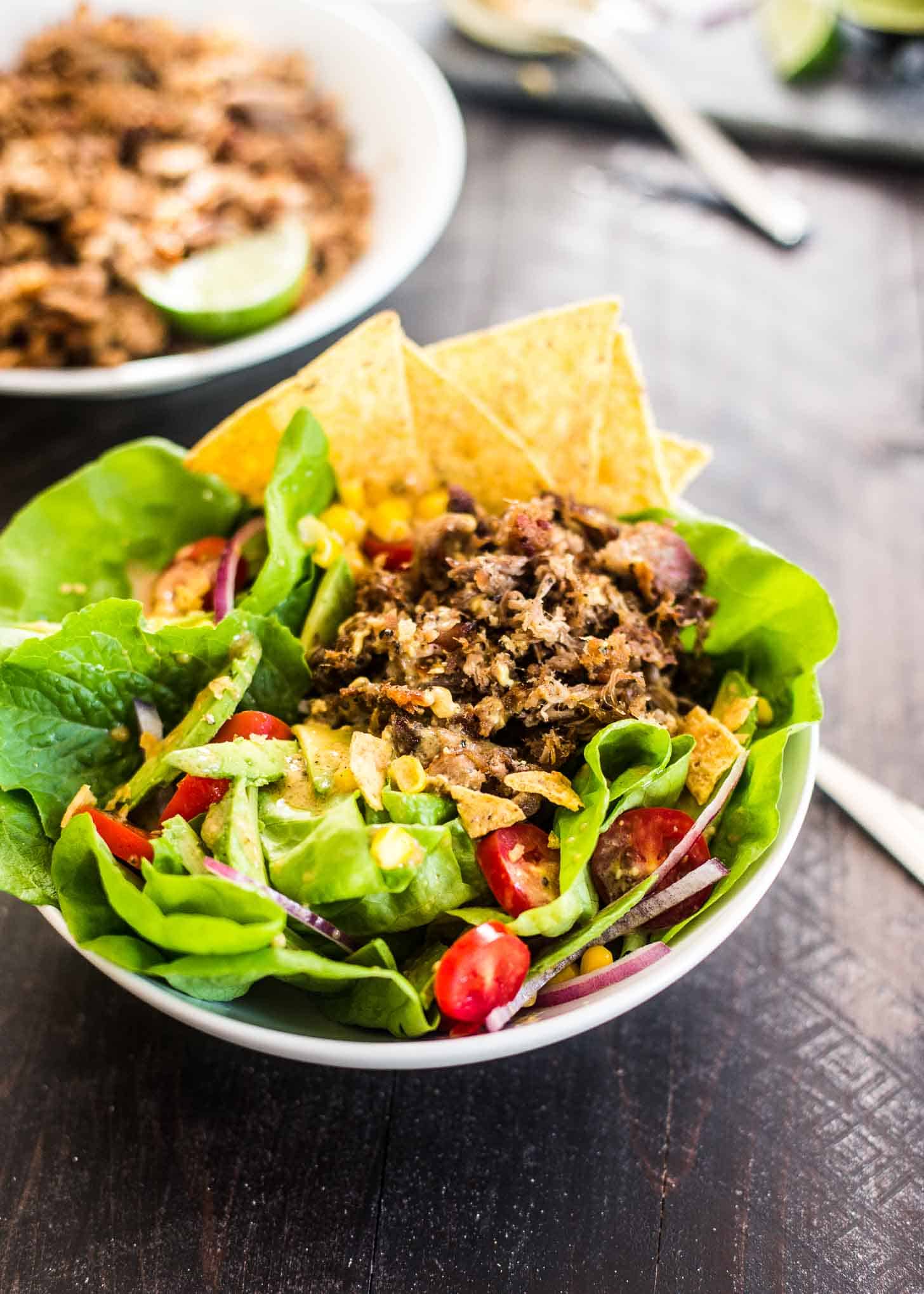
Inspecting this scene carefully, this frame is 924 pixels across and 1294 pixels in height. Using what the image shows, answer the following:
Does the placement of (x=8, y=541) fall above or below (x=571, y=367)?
below

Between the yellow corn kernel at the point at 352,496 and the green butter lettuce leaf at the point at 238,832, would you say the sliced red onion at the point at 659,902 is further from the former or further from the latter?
the yellow corn kernel at the point at 352,496

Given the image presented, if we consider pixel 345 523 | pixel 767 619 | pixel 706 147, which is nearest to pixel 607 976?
pixel 767 619

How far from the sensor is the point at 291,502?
9.00 feet

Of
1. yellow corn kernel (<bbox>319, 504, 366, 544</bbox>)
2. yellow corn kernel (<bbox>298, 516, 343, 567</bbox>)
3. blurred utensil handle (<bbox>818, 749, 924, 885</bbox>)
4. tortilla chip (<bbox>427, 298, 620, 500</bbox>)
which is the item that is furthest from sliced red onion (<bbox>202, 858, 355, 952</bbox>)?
blurred utensil handle (<bbox>818, 749, 924, 885</bbox>)

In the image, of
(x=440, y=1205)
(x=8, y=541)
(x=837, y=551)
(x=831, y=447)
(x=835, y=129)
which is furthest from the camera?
(x=835, y=129)

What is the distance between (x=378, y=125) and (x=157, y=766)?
121 inches

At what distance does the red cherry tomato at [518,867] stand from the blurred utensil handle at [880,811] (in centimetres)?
103

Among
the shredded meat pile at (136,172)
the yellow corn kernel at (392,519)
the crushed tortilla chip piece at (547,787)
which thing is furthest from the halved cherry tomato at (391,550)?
the shredded meat pile at (136,172)

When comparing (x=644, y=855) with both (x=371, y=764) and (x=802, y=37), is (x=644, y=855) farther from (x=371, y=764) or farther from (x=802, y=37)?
(x=802, y=37)

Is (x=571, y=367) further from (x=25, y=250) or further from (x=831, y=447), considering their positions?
(x=25, y=250)

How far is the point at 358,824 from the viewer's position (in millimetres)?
2037

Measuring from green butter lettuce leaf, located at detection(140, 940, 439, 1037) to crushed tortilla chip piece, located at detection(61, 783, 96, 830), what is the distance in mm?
382

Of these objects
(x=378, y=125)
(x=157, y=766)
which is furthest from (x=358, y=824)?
(x=378, y=125)

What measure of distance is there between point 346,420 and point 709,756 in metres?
1.30
